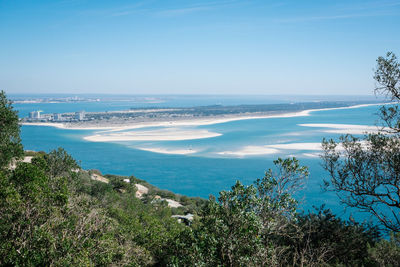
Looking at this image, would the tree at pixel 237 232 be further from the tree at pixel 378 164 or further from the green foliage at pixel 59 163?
the green foliage at pixel 59 163

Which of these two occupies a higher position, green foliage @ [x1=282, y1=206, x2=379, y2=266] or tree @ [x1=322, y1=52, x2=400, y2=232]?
tree @ [x1=322, y1=52, x2=400, y2=232]

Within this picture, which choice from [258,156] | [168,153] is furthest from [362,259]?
[168,153]

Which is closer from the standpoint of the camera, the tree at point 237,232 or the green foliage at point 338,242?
the tree at point 237,232

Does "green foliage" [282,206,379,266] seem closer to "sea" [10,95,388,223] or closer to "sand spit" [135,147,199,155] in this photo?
"sea" [10,95,388,223]

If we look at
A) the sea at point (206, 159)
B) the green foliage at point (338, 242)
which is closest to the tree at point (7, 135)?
the green foliage at point (338, 242)

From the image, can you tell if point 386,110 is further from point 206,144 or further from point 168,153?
point 206,144

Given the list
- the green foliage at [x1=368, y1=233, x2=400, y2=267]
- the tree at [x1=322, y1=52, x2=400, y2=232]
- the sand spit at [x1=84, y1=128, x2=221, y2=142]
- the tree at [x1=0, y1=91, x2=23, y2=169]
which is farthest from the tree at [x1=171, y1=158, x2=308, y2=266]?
the sand spit at [x1=84, y1=128, x2=221, y2=142]

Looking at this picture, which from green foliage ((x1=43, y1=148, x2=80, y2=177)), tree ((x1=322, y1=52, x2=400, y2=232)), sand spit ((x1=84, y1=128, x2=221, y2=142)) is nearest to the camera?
tree ((x1=322, y1=52, x2=400, y2=232))

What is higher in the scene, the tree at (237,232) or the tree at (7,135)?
the tree at (7,135)

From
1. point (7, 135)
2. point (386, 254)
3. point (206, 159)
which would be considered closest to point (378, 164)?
point (386, 254)

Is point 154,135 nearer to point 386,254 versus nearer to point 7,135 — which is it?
point 7,135
